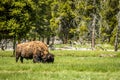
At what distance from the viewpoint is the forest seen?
43.4 metres

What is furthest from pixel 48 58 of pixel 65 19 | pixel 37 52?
pixel 65 19

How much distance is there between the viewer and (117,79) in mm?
17203

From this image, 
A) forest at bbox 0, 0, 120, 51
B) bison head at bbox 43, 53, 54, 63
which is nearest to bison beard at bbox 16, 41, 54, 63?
bison head at bbox 43, 53, 54, 63

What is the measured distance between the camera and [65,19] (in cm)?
7144

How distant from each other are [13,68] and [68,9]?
1774 inches

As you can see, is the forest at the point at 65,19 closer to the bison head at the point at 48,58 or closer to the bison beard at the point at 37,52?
the bison beard at the point at 37,52

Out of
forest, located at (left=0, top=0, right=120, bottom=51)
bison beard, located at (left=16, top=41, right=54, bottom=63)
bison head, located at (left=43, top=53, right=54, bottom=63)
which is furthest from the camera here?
forest, located at (left=0, top=0, right=120, bottom=51)

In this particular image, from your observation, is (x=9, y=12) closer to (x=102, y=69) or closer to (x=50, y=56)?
(x=50, y=56)

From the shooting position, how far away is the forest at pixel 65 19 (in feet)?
142

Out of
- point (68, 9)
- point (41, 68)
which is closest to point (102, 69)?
point (41, 68)

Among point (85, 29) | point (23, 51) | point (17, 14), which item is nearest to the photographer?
point (23, 51)

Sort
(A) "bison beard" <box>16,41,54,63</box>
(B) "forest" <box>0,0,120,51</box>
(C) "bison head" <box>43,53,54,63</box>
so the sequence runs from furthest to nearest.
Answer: (B) "forest" <box>0,0,120,51</box> < (A) "bison beard" <box>16,41,54,63</box> < (C) "bison head" <box>43,53,54,63</box>

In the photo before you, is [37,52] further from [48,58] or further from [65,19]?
[65,19]

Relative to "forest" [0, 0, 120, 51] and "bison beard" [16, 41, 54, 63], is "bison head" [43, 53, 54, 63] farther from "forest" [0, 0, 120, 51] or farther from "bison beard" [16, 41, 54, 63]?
"forest" [0, 0, 120, 51]
